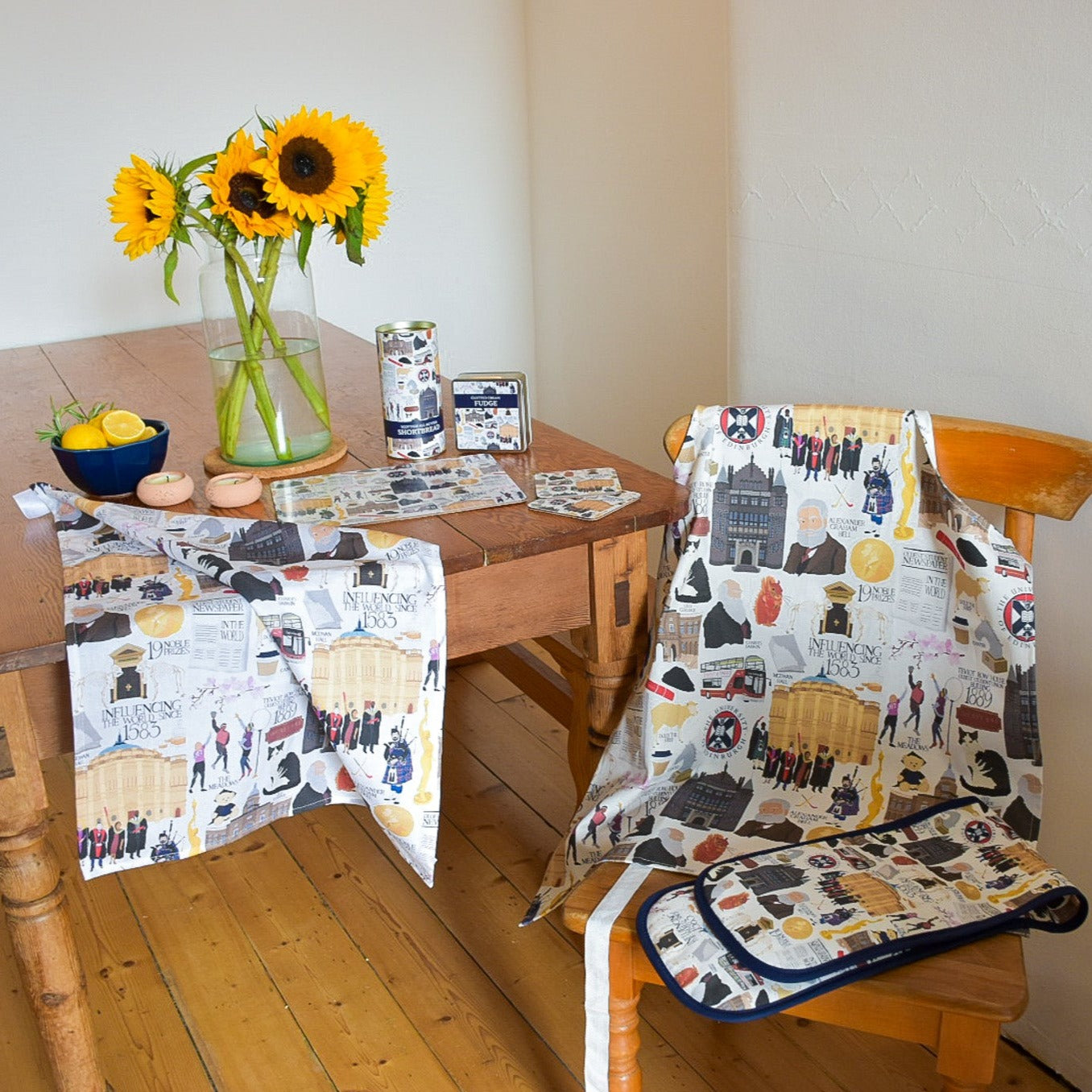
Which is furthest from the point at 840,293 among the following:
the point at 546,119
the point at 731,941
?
the point at 546,119

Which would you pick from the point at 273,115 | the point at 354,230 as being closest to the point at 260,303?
the point at 354,230

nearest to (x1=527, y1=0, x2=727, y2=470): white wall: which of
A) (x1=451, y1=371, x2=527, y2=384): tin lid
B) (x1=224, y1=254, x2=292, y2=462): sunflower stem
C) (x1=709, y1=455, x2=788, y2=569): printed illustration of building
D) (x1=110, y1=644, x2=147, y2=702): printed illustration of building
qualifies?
(x1=451, y1=371, x2=527, y2=384): tin lid

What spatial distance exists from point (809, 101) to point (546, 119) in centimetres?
130

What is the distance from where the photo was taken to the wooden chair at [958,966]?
3.80 ft

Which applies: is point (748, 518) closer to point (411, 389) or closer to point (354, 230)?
point (411, 389)

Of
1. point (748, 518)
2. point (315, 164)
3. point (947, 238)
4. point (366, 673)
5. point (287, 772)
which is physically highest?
point (315, 164)

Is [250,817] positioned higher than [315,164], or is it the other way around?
[315,164]

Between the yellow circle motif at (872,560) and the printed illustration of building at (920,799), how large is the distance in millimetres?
237

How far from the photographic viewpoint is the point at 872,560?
149 cm

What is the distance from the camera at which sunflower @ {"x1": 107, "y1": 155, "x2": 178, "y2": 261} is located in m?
1.50

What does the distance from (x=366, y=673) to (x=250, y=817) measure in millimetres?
212

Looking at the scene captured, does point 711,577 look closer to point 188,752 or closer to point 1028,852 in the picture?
point 1028,852

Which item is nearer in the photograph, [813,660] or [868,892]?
[868,892]

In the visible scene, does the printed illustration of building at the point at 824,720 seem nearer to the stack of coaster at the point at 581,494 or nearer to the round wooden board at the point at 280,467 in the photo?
the stack of coaster at the point at 581,494
